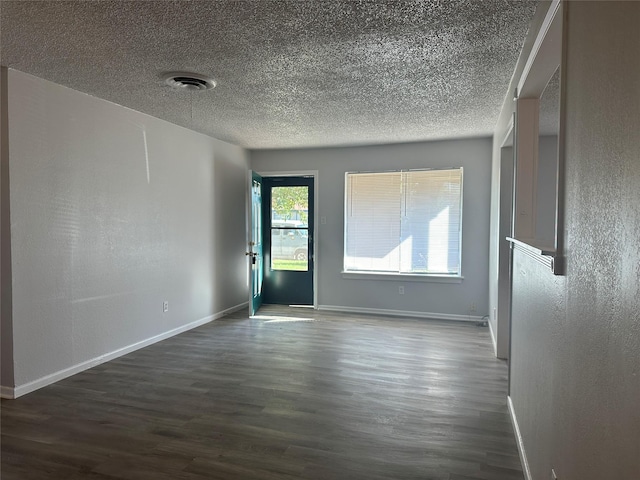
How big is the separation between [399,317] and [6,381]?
432 centimetres

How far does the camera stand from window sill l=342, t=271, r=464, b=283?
554 cm

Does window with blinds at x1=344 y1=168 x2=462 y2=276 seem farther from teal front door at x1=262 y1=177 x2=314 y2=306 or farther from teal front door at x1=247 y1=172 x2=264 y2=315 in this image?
teal front door at x1=247 y1=172 x2=264 y2=315

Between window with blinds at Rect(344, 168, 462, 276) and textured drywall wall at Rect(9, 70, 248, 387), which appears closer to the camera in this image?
textured drywall wall at Rect(9, 70, 248, 387)

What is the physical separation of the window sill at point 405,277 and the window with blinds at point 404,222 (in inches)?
2.8

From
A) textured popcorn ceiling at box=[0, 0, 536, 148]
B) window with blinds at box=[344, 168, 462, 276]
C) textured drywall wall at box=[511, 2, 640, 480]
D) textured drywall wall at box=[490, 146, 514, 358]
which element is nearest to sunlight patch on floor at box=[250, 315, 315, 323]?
window with blinds at box=[344, 168, 462, 276]

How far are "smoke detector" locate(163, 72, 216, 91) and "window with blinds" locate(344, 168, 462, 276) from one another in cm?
308

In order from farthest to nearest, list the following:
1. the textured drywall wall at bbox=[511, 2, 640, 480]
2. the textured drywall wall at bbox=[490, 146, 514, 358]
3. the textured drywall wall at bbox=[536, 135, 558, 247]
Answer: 1. the textured drywall wall at bbox=[536, 135, 558, 247]
2. the textured drywall wall at bbox=[490, 146, 514, 358]
3. the textured drywall wall at bbox=[511, 2, 640, 480]

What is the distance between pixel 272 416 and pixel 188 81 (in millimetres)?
2528

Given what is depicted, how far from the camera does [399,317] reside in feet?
18.6

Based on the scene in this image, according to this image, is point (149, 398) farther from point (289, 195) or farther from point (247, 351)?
point (289, 195)

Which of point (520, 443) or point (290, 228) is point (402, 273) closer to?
point (290, 228)

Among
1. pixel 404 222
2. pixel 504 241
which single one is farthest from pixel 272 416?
pixel 404 222

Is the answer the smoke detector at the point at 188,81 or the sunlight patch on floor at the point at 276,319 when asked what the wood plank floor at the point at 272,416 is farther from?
the smoke detector at the point at 188,81

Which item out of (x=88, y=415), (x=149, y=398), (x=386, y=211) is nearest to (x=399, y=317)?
(x=386, y=211)
